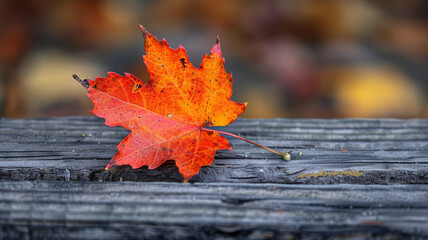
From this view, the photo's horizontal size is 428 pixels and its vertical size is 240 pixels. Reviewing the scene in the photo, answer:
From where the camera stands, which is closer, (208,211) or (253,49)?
(208,211)

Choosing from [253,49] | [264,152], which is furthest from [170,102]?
[253,49]

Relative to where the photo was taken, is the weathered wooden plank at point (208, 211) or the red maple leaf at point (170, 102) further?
the red maple leaf at point (170, 102)

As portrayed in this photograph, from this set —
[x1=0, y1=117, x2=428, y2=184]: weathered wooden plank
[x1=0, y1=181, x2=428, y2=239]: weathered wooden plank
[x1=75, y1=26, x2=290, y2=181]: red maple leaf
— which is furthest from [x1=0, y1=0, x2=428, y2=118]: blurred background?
[x1=0, y1=181, x2=428, y2=239]: weathered wooden plank

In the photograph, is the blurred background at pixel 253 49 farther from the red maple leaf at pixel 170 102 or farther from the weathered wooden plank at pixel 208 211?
the weathered wooden plank at pixel 208 211

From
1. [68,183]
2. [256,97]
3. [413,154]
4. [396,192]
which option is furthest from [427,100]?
[68,183]

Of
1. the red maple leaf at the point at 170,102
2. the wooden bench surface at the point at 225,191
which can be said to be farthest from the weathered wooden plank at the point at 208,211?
the red maple leaf at the point at 170,102

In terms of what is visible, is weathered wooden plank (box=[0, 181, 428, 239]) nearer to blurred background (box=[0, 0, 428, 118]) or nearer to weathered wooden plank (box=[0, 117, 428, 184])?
weathered wooden plank (box=[0, 117, 428, 184])

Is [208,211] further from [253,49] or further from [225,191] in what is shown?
[253,49]
